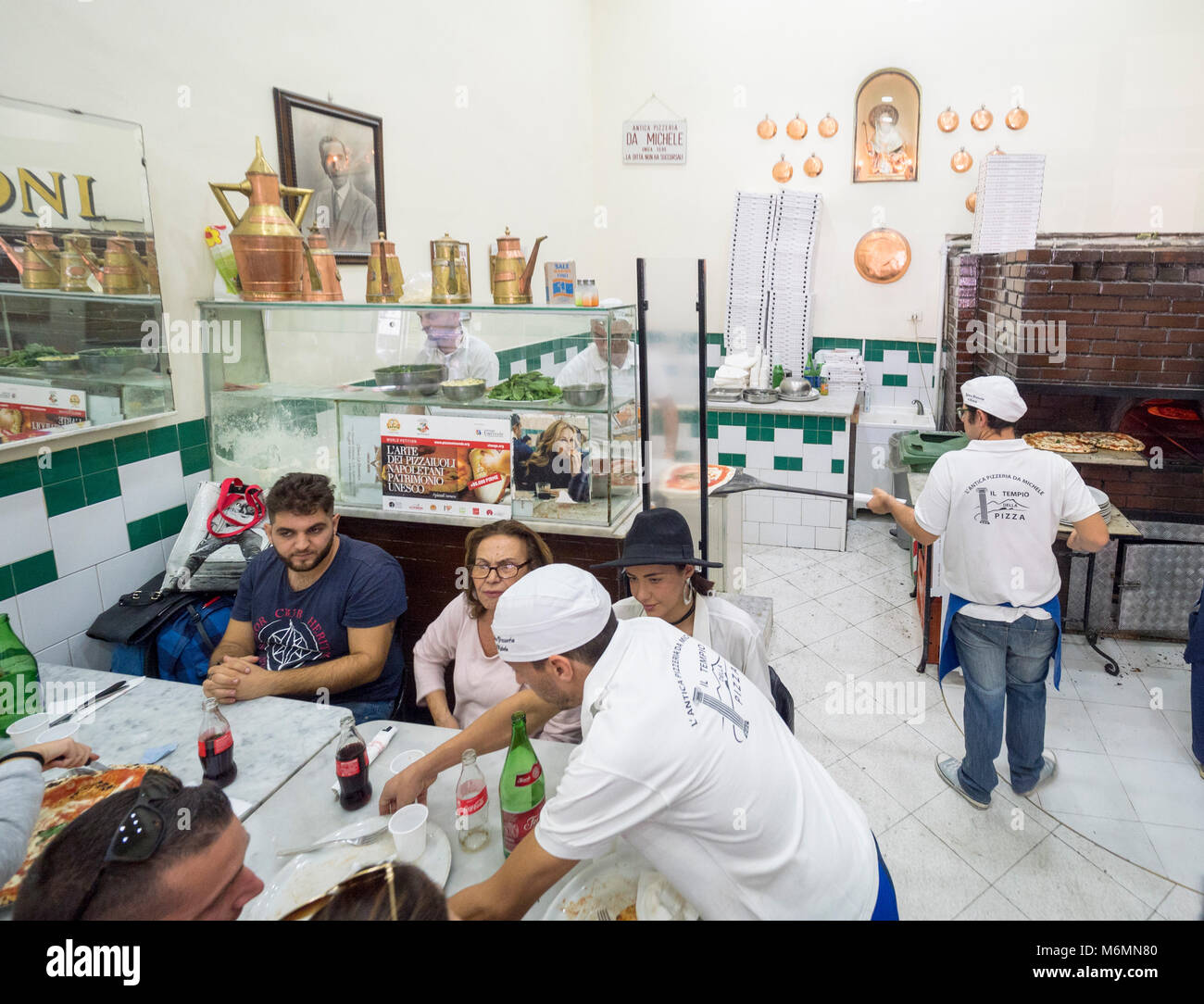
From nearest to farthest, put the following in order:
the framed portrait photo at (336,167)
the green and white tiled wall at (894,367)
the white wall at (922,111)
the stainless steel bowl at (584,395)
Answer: the stainless steel bowl at (584,395) → the framed portrait photo at (336,167) → the white wall at (922,111) → the green and white tiled wall at (894,367)

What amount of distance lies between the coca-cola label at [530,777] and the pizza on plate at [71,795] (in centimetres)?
79

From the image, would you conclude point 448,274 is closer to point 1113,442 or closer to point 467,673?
point 467,673

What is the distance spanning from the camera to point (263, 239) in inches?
116

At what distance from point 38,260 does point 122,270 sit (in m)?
0.30

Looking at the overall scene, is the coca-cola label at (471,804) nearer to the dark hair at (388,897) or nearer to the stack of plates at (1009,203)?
the dark hair at (388,897)

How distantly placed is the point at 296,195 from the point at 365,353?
29.6 inches

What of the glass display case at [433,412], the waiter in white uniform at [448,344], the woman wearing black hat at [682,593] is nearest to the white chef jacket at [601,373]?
the glass display case at [433,412]

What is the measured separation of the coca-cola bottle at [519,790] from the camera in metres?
1.64

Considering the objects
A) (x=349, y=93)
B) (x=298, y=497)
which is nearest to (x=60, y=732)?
(x=298, y=497)

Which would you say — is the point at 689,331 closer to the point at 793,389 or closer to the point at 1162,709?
the point at 1162,709

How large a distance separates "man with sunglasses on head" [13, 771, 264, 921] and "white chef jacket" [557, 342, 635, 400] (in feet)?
6.37

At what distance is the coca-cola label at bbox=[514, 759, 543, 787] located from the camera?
170 centimetres

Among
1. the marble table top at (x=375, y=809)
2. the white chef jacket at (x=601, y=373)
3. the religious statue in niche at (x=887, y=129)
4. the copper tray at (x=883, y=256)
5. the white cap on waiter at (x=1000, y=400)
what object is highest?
the religious statue in niche at (x=887, y=129)
